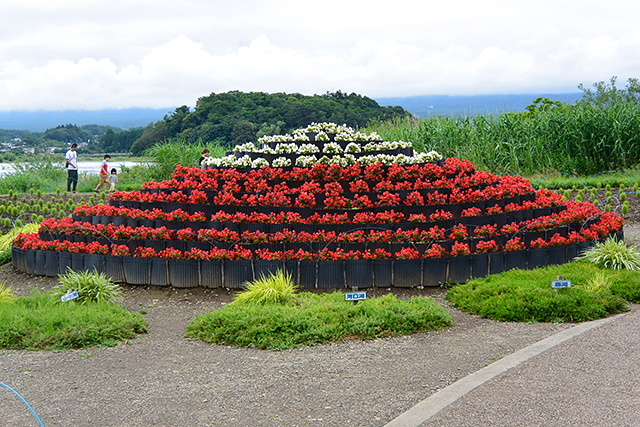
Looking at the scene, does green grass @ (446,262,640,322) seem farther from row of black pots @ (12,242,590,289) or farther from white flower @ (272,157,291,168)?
white flower @ (272,157,291,168)

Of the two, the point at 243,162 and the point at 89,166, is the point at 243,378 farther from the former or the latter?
the point at 89,166

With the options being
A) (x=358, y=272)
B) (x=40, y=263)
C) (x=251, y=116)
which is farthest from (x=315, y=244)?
(x=251, y=116)

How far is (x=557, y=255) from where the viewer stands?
8.00 metres

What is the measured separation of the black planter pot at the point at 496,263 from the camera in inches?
297

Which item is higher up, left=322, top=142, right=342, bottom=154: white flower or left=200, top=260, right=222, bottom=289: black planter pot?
left=322, top=142, right=342, bottom=154: white flower

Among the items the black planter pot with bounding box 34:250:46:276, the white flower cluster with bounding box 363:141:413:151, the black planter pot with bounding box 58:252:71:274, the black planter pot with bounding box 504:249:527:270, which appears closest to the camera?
the black planter pot with bounding box 504:249:527:270

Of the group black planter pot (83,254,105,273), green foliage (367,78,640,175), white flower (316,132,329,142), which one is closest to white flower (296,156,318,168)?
white flower (316,132,329,142)

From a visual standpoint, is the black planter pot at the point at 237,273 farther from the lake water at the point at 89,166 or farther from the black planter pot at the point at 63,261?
the lake water at the point at 89,166

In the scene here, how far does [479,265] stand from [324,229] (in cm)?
199

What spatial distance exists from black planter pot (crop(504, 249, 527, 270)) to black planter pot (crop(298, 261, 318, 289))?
2432mm

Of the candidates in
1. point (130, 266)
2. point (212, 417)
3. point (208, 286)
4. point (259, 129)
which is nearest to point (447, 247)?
point (208, 286)

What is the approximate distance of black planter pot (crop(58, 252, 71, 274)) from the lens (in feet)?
26.7

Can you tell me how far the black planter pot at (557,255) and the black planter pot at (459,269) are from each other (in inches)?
51.2

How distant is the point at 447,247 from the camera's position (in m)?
7.62
